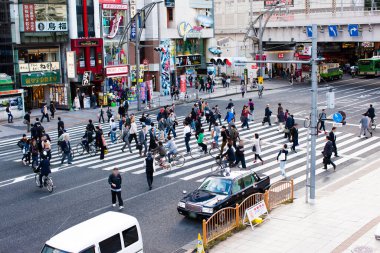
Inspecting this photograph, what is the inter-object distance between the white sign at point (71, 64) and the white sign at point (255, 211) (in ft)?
115

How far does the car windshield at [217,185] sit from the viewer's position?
18641mm

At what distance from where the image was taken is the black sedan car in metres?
17.9

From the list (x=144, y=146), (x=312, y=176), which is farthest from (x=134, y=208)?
(x=144, y=146)

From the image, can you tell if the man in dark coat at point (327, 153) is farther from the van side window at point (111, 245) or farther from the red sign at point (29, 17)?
the red sign at point (29, 17)

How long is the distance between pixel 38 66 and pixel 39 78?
1.08 meters

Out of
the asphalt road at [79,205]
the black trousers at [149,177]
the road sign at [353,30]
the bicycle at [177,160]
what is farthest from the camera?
the road sign at [353,30]

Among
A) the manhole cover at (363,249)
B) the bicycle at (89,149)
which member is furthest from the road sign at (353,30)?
the manhole cover at (363,249)

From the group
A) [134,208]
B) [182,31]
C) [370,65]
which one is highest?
[182,31]

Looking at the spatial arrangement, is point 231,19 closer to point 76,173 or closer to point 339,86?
point 339,86

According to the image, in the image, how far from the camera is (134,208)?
20.0 meters

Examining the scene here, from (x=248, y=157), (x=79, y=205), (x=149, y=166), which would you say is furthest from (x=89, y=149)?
(x=79, y=205)

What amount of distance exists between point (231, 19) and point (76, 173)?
202 feet

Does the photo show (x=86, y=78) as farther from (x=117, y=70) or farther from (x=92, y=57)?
(x=117, y=70)

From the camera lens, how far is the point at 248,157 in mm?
28766
